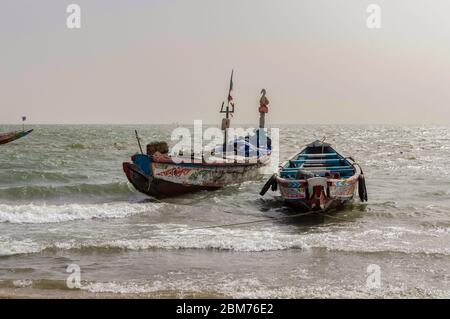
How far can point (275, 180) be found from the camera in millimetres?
17203

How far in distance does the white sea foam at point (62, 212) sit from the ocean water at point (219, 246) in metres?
0.03

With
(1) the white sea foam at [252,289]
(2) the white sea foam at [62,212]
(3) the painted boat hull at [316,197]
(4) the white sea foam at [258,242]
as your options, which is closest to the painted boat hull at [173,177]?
(2) the white sea foam at [62,212]

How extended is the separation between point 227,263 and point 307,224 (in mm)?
4784

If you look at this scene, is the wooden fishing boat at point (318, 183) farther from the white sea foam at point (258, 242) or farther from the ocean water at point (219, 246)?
the white sea foam at point (258, 242)

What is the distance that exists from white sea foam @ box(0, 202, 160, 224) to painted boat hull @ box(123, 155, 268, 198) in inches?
51.4

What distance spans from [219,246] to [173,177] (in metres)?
7.58

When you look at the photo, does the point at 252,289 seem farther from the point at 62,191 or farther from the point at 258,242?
the point at 62,191

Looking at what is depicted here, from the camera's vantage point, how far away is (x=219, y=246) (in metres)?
11.3

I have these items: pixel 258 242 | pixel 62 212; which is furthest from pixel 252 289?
pixel 62 212

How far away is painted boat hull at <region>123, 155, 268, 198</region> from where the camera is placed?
18.1m

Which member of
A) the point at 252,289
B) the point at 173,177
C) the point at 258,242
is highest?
the point at 173,177

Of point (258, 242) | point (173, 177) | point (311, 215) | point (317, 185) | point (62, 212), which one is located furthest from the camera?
point (173, 177)
